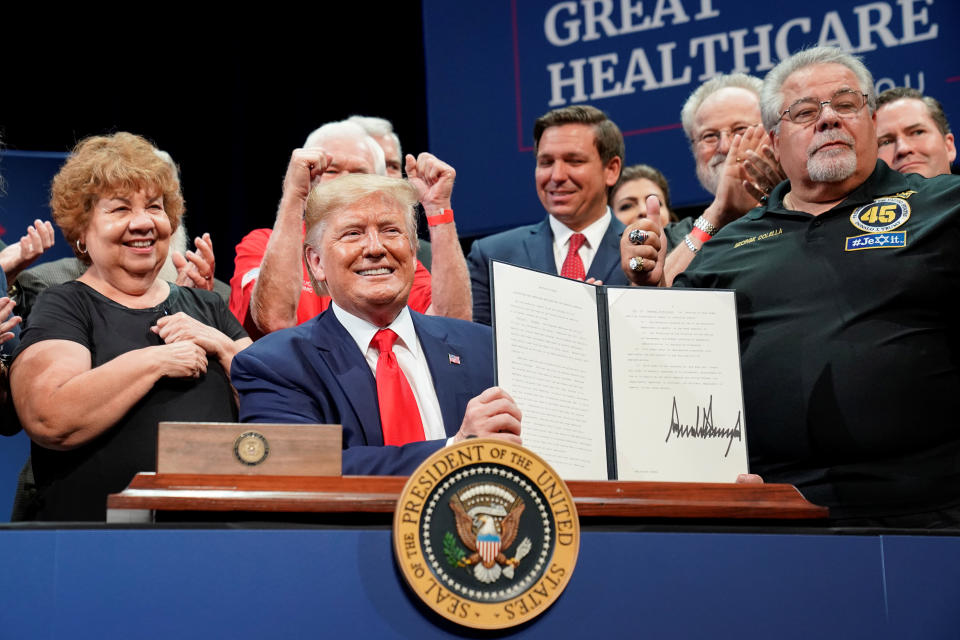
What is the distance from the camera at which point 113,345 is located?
7.88ft

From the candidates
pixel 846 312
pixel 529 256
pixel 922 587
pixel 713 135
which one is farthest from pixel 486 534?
pixel 713 135

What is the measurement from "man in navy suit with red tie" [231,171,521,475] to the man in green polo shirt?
472mm

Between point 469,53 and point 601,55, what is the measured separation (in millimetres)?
574

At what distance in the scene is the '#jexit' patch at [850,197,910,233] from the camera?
234 cm

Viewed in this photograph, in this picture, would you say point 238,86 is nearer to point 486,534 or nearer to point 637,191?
point 637,191

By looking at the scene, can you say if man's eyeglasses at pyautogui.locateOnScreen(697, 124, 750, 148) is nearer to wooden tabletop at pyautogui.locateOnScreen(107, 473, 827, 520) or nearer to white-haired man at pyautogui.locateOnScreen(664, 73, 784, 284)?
white-haired man at pyautogui.locateOnScreen(664, 73, 784, 284)

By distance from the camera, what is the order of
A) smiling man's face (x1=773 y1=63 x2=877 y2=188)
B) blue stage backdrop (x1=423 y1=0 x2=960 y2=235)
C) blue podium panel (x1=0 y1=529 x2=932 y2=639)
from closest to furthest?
blue podium panel (x1=0 y1=529 x2=932 y2=639), smiling man's face (x1=773 y1=63 x2=877 y2=188), blue stage backdrop (x1=423 y1=0 x2=960 y2=235)

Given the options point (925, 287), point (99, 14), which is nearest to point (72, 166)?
point (925, 287)

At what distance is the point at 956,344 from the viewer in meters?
2.28

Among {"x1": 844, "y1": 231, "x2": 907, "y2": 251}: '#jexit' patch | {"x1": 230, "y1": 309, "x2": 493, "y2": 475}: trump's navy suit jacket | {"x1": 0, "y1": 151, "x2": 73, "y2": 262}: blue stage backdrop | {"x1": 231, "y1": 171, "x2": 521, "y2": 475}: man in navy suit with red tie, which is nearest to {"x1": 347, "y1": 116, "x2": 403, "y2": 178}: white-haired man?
{"x1": 0, "y1": 151, "x2": 73, "y2": 262}: blue stage backdrop

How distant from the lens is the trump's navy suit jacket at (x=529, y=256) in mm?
3119

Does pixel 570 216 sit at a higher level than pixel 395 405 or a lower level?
higher

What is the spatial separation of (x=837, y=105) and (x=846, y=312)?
48cm

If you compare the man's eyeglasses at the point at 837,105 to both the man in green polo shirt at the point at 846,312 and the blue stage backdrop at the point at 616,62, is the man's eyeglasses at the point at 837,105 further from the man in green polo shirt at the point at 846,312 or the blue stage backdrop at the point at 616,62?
the blue stage backdrop at the point at 616,62
